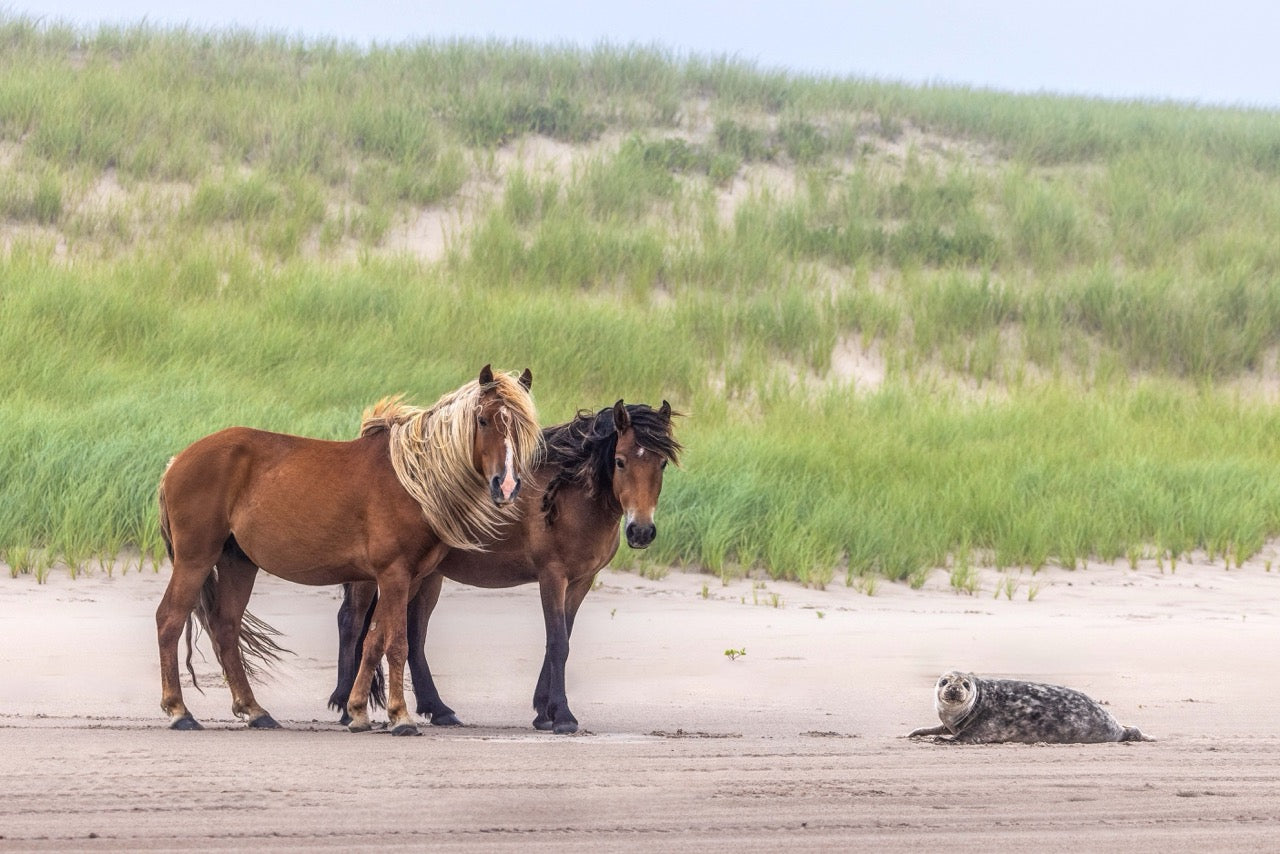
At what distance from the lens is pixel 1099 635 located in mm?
8414

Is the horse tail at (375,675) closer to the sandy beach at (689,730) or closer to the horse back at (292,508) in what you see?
the sandy beach at (689,730)

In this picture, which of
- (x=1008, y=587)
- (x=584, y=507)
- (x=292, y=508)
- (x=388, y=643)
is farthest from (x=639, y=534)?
(x=1008, y=587)

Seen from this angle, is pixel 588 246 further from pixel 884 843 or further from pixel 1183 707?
pixel 884 843

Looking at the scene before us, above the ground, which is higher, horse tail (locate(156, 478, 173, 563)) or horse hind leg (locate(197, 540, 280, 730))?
horse tail (locate(156, 478, 173, 563))

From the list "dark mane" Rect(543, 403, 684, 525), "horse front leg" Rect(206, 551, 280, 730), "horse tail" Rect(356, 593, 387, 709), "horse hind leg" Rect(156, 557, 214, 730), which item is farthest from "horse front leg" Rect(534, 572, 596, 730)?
"horse hind leg" Rect(156, 557, 214, 730)

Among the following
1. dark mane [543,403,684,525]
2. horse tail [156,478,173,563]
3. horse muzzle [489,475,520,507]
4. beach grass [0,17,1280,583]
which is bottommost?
horse tail [156,478,173,563]

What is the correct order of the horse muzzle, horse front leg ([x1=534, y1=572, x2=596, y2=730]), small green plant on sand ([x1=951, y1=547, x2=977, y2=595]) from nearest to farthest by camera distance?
the horse muzzle, horse front leg ([x1=534, y1=572, x2=596, y2=730]), small green plant on sand ([x1=951, y1=547, x2=977, y2=595])

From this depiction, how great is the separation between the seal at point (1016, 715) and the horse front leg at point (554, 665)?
1417 millimetres

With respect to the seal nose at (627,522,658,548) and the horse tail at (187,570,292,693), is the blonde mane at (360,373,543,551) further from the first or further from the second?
the horse tail at (187,570,292,693)

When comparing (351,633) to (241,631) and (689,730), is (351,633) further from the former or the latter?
(689,730)

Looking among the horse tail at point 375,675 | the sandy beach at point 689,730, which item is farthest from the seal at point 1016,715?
the horse tail at point 375,675

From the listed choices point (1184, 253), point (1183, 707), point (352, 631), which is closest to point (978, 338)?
point (1184, 253)

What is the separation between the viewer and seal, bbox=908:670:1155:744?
19.0 feet

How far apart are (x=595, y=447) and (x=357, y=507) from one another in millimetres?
1141
